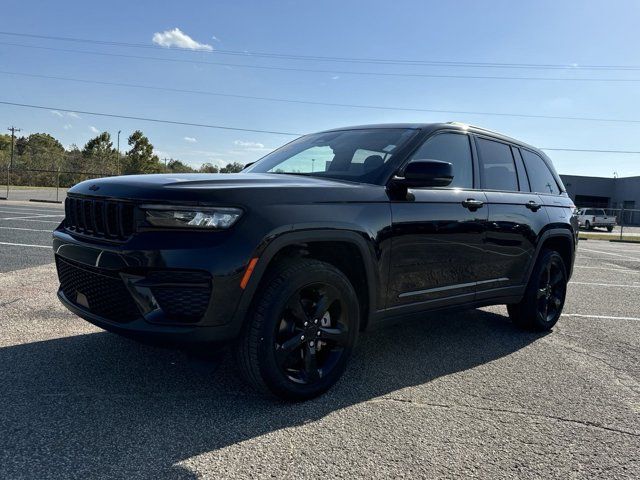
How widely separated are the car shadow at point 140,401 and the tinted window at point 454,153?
141 cm

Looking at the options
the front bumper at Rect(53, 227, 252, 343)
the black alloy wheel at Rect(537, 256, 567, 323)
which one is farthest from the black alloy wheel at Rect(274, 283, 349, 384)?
the black alloy wheel at Rect(537, 256, 567, 323)

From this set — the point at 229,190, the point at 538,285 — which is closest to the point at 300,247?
the point at 229,190

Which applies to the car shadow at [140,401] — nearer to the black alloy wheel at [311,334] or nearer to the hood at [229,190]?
the black alloy wheel at [311,334]

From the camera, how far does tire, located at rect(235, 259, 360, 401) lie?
2.75 metres

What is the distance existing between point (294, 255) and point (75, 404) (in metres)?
1.46

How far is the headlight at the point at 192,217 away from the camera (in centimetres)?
257

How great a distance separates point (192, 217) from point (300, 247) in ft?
2.32

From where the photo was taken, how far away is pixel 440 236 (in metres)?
3.64

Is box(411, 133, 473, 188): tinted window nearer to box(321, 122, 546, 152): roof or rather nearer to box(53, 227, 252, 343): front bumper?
box(321, 122, 546, 152): roof

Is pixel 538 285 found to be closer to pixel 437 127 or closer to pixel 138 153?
pixel 437 127

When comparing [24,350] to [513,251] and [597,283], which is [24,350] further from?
[597,283]

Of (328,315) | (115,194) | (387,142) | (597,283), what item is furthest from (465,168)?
(597,283)

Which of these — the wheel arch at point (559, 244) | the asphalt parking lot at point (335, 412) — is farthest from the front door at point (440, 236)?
the wheel arch at point (559, 244)

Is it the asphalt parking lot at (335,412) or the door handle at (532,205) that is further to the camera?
the door handle at (532,205)
